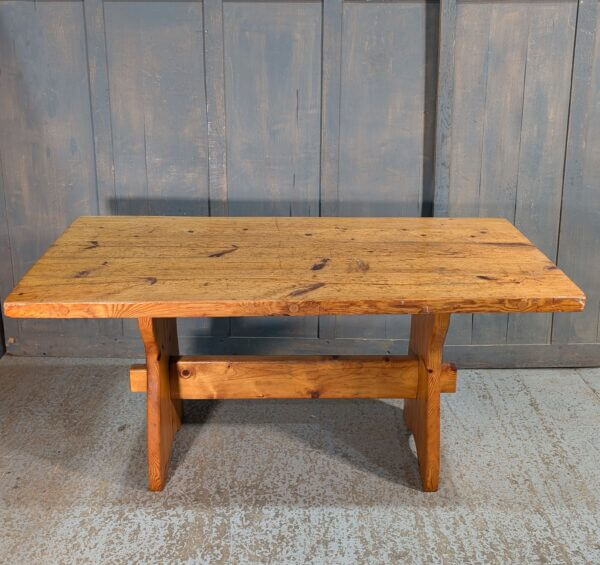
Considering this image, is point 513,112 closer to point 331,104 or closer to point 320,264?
point 331,104

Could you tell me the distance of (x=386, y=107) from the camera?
3158mm

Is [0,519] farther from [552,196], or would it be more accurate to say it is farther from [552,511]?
[552,196]

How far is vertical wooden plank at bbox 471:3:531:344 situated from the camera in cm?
306

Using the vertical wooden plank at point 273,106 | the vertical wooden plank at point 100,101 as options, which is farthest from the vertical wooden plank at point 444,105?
the vertical wooden plank at point 100,101

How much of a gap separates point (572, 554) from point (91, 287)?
1584mm

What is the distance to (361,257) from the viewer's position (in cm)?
237

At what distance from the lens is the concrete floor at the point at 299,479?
2.22 metres

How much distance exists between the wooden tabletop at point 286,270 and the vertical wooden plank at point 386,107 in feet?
1.38

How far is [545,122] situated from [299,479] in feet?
5.91

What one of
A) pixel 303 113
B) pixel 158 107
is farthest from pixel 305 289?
pixel 158 107

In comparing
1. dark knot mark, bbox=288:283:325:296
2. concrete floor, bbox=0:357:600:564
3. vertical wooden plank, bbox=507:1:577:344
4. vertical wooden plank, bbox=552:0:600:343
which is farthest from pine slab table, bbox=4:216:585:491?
vertical wooden plank, bbox=552:0:600:343

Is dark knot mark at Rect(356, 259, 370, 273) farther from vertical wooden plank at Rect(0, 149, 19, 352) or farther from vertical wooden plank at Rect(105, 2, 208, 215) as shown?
vertical wooden plank at Rect(0, 149, 19, 352)

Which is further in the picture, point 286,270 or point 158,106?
point 158,106

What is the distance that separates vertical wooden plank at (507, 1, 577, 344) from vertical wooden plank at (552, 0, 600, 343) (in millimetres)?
34
